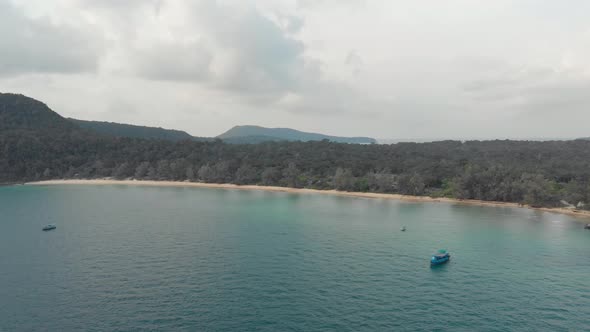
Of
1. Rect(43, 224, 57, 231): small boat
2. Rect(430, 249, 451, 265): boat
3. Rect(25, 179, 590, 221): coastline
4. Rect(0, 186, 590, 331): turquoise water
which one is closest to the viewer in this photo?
Rect(0, 186, 590, 331): turquoise water

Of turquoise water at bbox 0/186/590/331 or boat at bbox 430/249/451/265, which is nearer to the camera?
turquoise water at bbox 0/186/590/331

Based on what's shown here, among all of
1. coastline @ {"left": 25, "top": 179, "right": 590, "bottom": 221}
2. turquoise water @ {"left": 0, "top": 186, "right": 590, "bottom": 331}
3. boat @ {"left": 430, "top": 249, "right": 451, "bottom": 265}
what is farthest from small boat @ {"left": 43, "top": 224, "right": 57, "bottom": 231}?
coastline @ {"left": 25, "top": 179, "right": 590, "bottom": 221}

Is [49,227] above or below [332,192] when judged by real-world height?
below

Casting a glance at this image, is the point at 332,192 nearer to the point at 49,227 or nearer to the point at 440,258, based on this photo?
the point at 440,258

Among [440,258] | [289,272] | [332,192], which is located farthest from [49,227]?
[332,192]

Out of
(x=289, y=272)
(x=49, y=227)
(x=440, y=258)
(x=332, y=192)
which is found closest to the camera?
(x=289, y=272)

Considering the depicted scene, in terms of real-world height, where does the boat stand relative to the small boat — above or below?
above

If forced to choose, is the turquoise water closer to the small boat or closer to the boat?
the boat

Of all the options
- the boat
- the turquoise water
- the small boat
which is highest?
the boat
